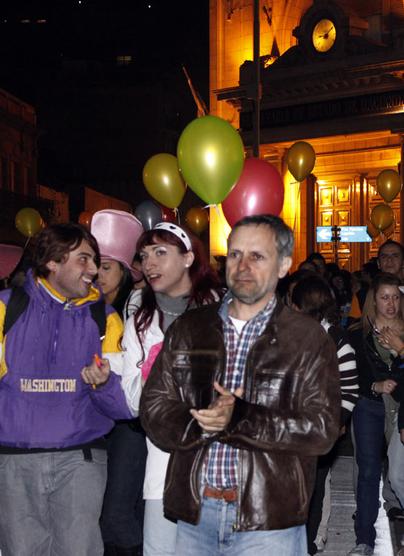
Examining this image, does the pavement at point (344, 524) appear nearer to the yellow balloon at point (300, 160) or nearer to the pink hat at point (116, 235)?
the pink hat at point (116, 235)

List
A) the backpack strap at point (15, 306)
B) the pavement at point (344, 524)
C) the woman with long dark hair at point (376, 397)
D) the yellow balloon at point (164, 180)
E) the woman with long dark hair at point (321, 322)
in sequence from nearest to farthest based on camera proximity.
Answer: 1. the backpack strap at point (15, 306)
2. the woman with long dark hair at point (321, 322)
3. the woman with long dark hair at point (376, 397)
4. the pavement at point (344, 524)
5. the yellow balloon at point (164, 180)

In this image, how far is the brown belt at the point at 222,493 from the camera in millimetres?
3240

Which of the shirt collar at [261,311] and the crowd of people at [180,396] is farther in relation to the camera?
the shirt collar at [261,311]

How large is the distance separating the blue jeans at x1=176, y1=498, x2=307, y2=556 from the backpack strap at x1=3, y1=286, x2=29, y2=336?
143 cm

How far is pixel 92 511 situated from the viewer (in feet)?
14.2

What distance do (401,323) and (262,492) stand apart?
13.0ft

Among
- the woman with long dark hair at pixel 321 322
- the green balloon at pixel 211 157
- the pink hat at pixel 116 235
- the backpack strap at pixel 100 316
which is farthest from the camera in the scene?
the green balloon at pixel 211 157

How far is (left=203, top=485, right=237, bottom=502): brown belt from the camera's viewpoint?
3240 millimetres

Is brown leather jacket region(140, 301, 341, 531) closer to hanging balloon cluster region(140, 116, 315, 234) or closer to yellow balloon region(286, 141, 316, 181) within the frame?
hanging balloon cluster region(140, 116, 315, 234)

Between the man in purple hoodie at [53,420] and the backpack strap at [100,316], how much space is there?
0.04m

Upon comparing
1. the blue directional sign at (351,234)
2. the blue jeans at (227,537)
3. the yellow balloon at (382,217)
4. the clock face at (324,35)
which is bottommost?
the blue jeans at (227,537)

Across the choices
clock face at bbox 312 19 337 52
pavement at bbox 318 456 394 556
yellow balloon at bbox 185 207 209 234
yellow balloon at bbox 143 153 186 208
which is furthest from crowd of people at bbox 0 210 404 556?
clock face at bbox 312 19 337 52

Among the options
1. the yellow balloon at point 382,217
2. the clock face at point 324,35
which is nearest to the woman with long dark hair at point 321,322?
the yellow balloon at point 382,217

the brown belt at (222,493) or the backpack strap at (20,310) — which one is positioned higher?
the backpack strap at (20,310)
